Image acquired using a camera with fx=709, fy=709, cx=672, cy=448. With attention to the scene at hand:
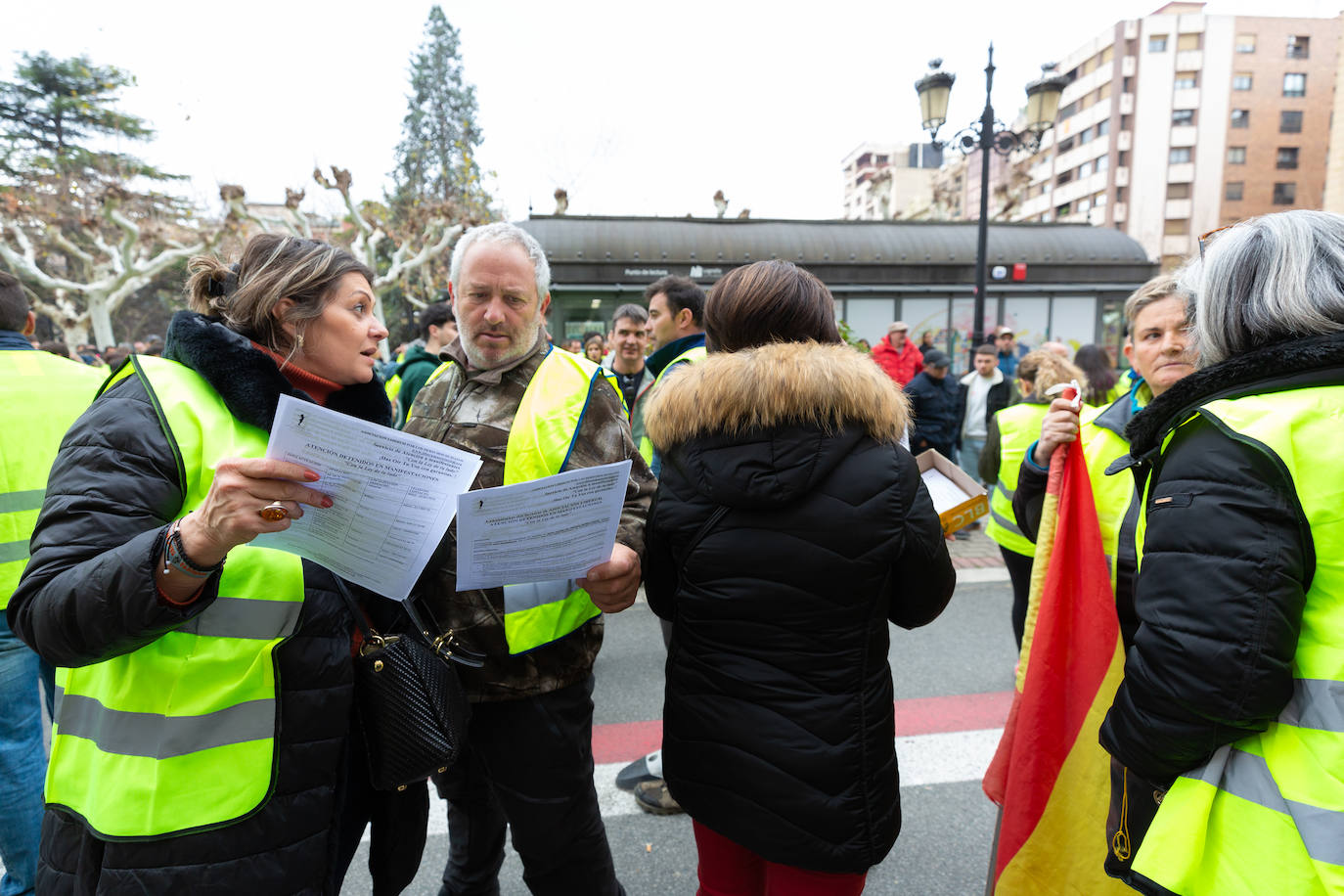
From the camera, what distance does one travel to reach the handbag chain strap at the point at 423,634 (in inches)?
56.7

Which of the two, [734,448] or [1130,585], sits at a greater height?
[734,448]

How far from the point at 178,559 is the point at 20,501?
66.8 inches

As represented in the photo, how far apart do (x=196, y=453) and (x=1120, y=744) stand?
5.64ft

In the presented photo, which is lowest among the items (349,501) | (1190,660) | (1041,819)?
(1041,819)

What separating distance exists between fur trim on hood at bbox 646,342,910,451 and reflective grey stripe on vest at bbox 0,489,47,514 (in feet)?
6.83

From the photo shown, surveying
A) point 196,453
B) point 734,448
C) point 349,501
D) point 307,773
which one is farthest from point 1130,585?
point 196,453

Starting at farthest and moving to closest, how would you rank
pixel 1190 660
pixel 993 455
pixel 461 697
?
pixel 993 455, pixel 461 697, pixel 1190 660

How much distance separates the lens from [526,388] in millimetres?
1870

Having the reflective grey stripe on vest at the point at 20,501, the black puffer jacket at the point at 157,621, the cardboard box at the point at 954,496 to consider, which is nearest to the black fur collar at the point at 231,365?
the black puffer jacket at the point at 157,621

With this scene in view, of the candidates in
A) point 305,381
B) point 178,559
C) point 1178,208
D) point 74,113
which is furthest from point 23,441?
point 1178,208

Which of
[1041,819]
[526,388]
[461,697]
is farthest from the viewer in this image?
[526,388]

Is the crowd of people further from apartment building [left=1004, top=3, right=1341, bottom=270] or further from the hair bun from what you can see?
apartment building [left=1004, top=3, right=1341, bottom=270]

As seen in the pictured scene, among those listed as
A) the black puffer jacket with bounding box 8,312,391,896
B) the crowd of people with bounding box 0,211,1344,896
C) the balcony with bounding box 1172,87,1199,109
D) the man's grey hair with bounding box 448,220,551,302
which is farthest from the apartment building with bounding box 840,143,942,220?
the black puffer jacket with bounding box 8,312,391,896

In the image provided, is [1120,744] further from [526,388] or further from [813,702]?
[526,388]
